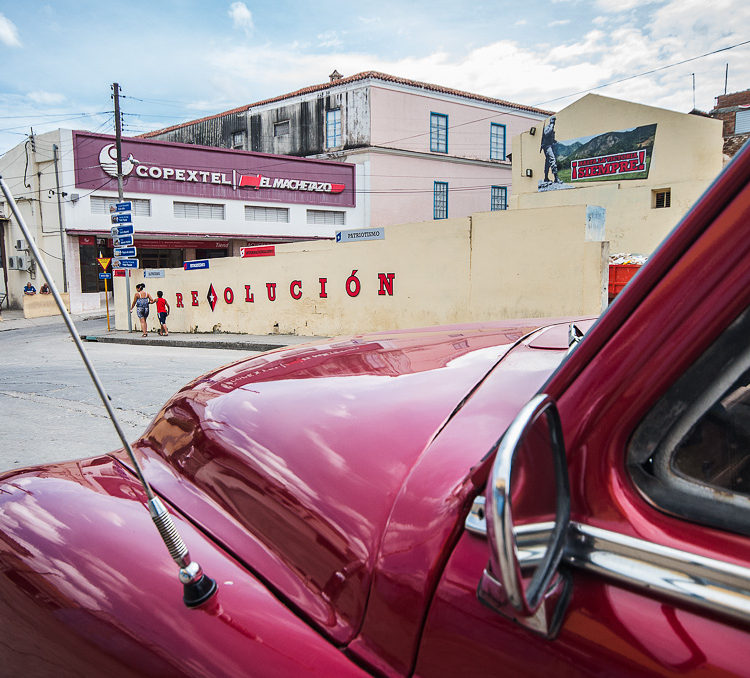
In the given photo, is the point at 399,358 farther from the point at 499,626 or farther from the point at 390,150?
the point at 390,150

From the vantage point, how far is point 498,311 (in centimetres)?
1196

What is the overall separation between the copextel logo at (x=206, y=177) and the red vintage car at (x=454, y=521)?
87.5ft

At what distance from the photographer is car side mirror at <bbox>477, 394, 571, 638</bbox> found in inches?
23.8

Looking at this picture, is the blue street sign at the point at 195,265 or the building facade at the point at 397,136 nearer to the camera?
the blue street sign at the point at 195,265

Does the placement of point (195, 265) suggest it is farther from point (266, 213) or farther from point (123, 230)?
point (266, 213)

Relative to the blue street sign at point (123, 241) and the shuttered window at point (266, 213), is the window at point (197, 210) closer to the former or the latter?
the shuttered window at point (266, 213)

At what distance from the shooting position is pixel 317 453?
1.19m

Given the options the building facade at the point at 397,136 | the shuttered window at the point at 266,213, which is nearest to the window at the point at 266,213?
the shuttered window at the point at 266,213

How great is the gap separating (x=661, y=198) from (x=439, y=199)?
15332 millimetres

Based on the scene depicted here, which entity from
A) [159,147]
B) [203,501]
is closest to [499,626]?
[203,501]

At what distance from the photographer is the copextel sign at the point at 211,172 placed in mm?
24797

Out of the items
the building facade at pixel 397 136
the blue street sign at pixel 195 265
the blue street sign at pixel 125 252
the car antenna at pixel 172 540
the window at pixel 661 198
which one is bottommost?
the car antenna at pixel 172 540

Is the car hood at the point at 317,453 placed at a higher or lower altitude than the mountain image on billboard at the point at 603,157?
lower

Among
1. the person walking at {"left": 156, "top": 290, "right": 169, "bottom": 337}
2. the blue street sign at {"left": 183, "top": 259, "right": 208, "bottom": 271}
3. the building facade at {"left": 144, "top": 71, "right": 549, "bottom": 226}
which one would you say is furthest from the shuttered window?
the blue street sign at {"left": 183, "top": 259, "right": 208, "bottom": 271}
